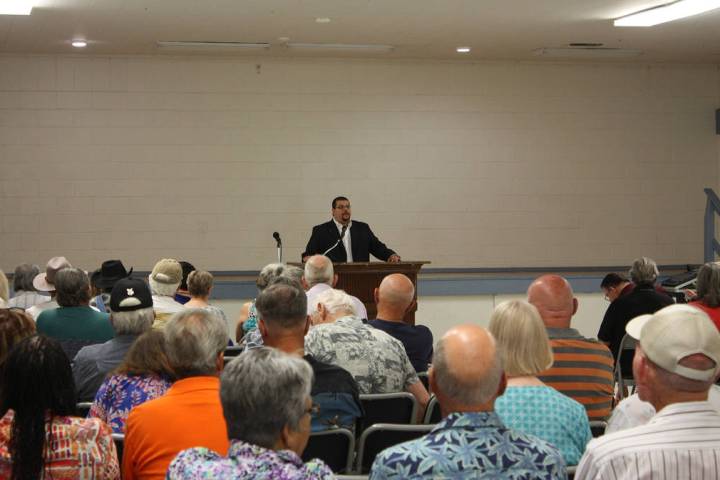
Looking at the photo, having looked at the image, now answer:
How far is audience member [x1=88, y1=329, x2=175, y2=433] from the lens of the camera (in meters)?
2.96

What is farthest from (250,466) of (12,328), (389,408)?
(389,408)

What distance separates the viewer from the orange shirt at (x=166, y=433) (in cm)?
255

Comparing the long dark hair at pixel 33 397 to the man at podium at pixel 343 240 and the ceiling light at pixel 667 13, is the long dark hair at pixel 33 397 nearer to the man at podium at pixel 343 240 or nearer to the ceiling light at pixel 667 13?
the man at podium at pixel 343 240

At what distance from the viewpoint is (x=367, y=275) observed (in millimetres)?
7645

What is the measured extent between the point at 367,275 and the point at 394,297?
3.40 m

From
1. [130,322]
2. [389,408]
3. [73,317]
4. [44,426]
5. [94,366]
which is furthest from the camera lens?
[73,317]

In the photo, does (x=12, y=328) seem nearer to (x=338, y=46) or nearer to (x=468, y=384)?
(x=468, y=384)

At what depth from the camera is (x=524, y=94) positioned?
10711 millimetres

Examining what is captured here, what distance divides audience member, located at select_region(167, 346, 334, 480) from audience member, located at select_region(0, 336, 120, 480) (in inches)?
18.0

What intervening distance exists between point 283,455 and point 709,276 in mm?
3515

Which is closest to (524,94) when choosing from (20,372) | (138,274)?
(138,274)

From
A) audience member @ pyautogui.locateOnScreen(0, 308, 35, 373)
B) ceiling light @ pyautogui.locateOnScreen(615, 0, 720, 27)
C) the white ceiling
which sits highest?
the white ceiling

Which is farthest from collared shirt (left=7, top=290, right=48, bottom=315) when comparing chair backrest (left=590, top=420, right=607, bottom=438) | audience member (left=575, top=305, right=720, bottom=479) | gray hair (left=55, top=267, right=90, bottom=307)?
audience member (left=575, top=305, right=720, bottom=479)

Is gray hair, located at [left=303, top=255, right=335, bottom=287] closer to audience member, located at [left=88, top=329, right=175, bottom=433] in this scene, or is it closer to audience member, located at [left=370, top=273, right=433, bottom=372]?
audience member, located at [left=370, top=273, right=433, bottom=372]
